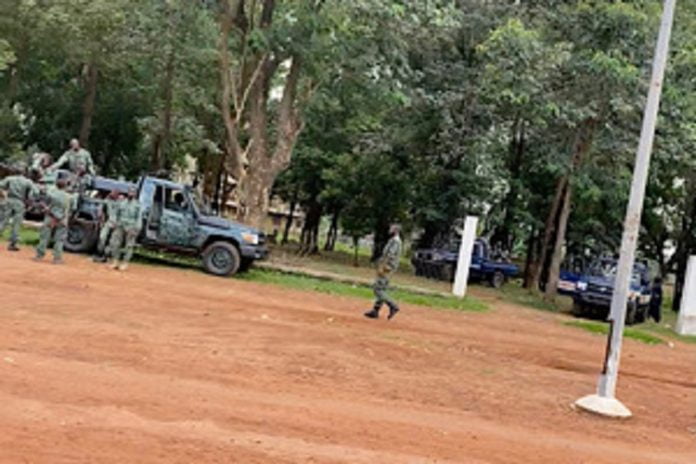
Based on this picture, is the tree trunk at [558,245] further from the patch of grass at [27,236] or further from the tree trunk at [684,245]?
the patch of grass at [27,236]

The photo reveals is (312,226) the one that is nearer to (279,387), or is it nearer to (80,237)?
(80,237)

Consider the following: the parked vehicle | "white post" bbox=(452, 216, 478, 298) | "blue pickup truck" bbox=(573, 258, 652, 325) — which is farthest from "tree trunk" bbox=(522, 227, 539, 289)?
"white post" bbox=(452, 216, 478, 298)

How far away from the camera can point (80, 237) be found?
62.5 feet

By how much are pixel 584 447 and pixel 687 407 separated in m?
3.98

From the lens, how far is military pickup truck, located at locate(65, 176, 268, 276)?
1873cm

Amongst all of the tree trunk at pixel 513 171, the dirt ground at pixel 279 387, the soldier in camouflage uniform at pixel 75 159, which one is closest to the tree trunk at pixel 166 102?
the soldier in camouflage uniform at pixel 75 159

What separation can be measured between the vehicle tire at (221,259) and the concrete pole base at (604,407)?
37.2 feet

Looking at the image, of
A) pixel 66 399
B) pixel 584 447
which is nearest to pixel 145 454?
pixel 66 399

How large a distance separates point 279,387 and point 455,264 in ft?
76.1

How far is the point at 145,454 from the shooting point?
555 centimetres

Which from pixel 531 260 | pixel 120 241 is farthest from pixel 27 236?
pixel 531 260

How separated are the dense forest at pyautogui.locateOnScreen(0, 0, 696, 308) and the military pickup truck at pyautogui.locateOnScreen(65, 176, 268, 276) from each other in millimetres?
4257

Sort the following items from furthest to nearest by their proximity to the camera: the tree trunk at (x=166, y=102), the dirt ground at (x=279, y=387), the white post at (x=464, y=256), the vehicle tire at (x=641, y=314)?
the tree trunk at (x=166, y=102)
the vehicle tire at (x=641, y=314)
the white post at (x=464, y=256)
the dirt ground at (x=279, y=387)

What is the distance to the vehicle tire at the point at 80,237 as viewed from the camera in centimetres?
1898
